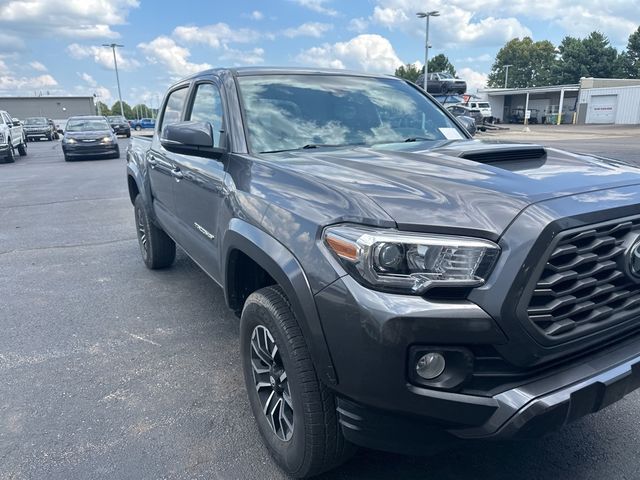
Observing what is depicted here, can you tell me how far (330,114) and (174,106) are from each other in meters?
1.86

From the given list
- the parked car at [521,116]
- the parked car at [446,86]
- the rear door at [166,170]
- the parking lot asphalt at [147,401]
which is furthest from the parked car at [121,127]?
the parked car at [521,116]

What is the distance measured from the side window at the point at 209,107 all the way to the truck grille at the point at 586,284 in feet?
6.93

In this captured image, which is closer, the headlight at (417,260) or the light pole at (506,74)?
the headlight at (417,260)

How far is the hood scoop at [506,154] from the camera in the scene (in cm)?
250

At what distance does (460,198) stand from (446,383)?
0.67m

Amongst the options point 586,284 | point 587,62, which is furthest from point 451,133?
point 587,62

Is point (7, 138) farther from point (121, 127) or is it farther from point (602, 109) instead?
point (602, 109)

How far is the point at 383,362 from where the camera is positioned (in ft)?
5.54

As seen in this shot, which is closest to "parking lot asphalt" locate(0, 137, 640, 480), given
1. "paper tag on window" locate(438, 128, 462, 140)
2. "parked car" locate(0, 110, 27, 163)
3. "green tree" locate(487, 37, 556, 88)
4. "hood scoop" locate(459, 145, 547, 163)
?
"hood scoop" locate(459, 145, 547, 163)

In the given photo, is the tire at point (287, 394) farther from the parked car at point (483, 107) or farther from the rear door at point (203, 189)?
the parked car at point (483, 107)

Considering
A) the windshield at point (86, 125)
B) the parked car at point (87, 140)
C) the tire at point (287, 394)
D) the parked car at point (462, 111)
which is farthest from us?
the windshield at point (86, 125)

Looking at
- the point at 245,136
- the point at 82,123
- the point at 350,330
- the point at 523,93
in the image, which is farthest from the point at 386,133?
the point at 523,93

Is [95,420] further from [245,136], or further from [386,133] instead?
[386,133]

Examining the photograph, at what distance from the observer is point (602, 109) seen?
46.4 meters
